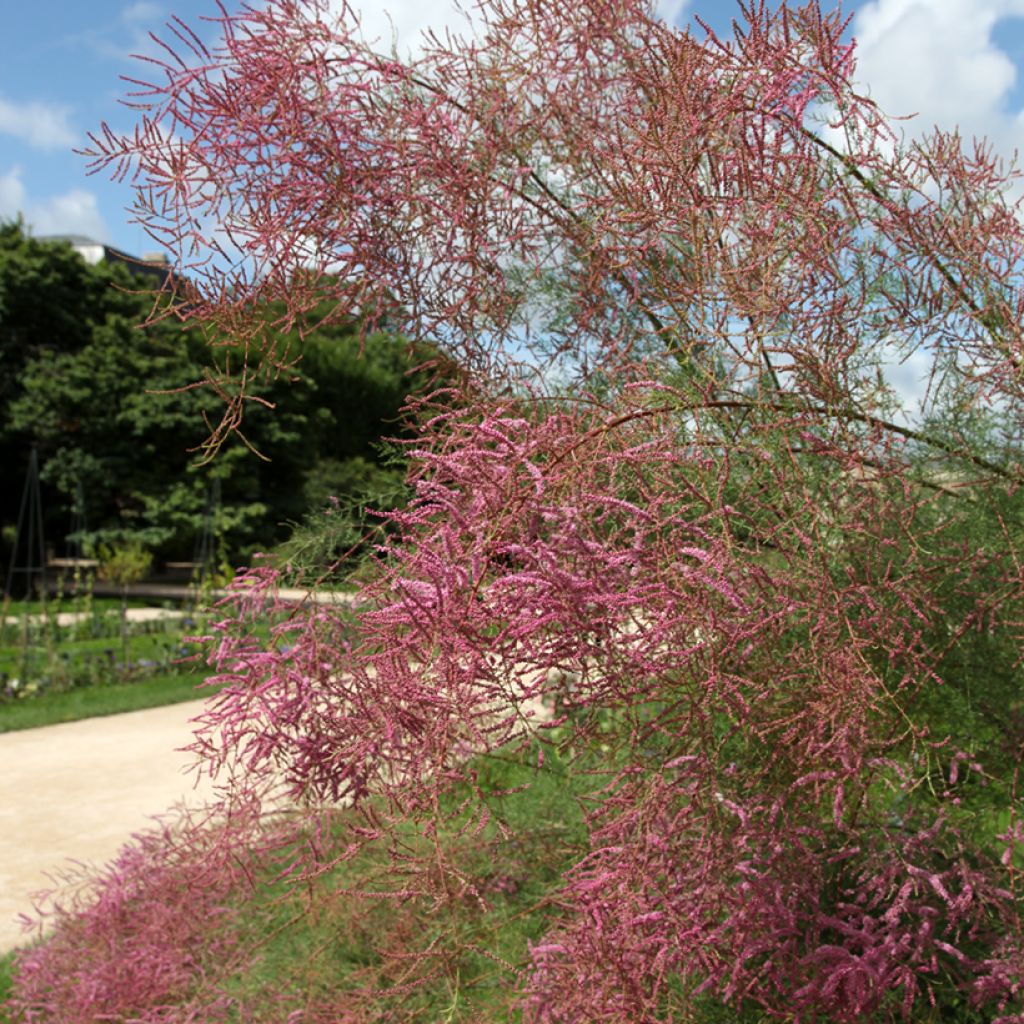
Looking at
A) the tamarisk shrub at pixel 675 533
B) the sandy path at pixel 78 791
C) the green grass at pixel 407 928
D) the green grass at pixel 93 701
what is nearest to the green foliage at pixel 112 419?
the green grass at pixel 93 701

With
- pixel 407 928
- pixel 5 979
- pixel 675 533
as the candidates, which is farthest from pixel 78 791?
pixel 675 533

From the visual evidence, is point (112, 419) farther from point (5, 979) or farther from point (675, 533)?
point (675, 533)

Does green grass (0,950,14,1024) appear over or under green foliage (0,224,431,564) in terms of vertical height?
under

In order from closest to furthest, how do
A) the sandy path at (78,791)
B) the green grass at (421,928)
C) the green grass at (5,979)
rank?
1. the green grass at (421,928)
2. the green grass at (5,979)
3. the sandy path at (78,791)

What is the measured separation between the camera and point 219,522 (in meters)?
21.9

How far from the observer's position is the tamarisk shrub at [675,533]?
5.37 feet

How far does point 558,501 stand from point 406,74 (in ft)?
4.68

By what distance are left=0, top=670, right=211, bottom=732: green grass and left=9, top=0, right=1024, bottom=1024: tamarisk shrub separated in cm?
697

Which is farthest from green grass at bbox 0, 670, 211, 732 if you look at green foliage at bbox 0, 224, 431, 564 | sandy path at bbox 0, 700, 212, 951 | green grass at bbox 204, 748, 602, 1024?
green foliage at bbox 0, 224, 431, 564

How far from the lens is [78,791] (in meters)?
6.56

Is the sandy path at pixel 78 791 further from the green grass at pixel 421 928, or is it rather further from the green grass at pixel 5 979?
the green grass at pixel 421 928

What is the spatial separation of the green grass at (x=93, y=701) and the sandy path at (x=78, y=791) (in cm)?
15

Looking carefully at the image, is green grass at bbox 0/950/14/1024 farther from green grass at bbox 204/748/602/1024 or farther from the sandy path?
green grass at bbox 204/748/602/1024

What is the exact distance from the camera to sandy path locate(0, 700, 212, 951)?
5.22m
